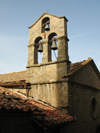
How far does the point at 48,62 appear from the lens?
29.0 feet

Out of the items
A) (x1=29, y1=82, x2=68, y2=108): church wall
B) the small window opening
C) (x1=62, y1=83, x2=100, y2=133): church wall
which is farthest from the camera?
the small window opening

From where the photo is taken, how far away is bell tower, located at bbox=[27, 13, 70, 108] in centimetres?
823

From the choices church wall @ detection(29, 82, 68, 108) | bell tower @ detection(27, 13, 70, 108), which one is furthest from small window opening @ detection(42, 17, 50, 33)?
church wall @ detection(29, 82, 68, 108)

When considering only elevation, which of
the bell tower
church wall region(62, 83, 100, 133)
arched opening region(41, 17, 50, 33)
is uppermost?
arched opening region(41, 17, 50, 33)

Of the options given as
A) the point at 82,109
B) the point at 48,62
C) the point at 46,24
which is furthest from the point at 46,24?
the point at 82,109

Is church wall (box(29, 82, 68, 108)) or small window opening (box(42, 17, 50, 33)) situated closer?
church wall (box(29, 82, 68, 108))

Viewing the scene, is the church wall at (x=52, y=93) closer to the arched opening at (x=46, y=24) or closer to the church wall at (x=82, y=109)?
the church wall at (x=82, y=109)

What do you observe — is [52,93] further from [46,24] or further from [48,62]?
[46,24]

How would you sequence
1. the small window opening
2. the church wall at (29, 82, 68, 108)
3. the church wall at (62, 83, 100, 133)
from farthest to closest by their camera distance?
the small window opening
the church wall at (62, 83, 100, 133)
the church wall at (29, 82, 68, 108)

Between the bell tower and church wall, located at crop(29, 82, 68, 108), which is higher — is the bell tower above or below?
above

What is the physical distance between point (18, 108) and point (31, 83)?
4407 millimetres

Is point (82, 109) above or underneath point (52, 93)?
underneath

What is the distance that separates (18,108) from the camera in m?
4.85

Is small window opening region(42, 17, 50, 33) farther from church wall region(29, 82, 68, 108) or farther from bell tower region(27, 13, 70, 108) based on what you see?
church wall region(29, 82, 68, 108)
